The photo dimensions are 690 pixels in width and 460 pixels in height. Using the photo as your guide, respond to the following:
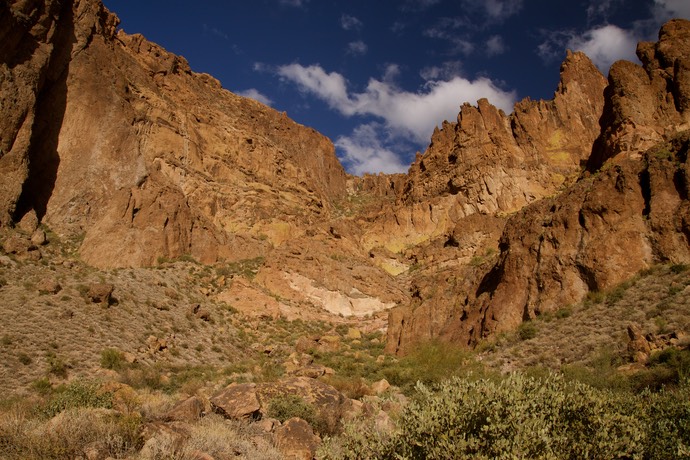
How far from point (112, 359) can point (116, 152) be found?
25423mm

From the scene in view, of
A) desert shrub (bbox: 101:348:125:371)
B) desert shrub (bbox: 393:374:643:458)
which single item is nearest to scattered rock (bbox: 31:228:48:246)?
desert shrub (bbox: 101:348:125:371)

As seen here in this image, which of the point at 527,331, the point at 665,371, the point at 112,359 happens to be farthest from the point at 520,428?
the point at 112,359

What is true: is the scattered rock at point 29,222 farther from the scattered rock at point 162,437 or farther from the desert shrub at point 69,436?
the scattered rock at point 162,437

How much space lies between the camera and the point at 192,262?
35594 mm

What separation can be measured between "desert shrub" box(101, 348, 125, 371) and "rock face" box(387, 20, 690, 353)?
43.3 ft

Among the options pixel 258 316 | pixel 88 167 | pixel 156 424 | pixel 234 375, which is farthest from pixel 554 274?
pixel 88 167

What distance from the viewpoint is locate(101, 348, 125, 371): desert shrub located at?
18.1 metres

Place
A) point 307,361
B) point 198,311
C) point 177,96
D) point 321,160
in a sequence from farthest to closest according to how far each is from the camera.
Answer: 1. point 321,160
2. point 177,96
3. point 198,311
4. point 307,361

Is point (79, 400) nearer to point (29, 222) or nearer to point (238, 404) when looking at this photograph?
point (238, 404)

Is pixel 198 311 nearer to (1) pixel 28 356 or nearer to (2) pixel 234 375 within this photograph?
(2) pixel 234 375

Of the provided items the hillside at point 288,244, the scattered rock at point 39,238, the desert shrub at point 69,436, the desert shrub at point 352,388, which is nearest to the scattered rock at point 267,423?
the hillside at point 288,244

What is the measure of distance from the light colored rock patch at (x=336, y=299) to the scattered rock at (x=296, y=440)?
26360 mm

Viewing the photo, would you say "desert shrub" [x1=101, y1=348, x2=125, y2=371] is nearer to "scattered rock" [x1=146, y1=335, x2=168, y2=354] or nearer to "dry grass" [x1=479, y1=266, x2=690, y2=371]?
"scattered rock" [x1=146, y1=335, x2=168, y2=354]

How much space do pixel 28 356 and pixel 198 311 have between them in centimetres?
1193
